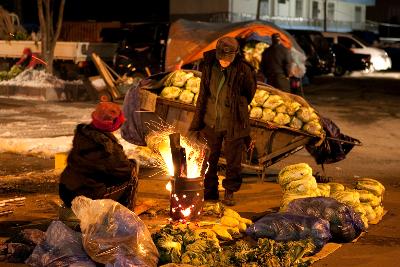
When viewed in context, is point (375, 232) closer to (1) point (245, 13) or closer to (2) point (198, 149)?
(2) point (198, 149)

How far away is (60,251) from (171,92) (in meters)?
3.79

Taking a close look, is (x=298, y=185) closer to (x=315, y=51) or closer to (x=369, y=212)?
(x=369, y=212)

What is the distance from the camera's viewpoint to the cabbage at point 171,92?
8.88 meters

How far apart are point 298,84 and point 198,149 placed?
8.56m

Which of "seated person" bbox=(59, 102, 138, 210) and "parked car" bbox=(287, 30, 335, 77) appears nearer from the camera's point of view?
"seated person" bbox=(59, 102, 138, 210)

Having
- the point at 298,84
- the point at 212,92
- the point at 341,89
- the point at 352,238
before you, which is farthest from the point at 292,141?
the point at 341,89

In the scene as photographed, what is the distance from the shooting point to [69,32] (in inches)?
1253

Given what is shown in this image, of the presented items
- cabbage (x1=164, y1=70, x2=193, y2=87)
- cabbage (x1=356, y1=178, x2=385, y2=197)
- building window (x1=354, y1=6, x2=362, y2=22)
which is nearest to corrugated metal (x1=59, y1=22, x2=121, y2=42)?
cabbage (x1=164, y1=70, x2=193, y2=87)

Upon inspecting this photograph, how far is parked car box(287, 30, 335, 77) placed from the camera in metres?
25.6

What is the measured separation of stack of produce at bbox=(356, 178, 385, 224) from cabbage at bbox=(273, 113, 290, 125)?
3.93 feet

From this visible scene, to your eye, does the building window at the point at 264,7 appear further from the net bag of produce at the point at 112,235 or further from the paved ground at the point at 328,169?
the net bag of produce at the point at 112,235

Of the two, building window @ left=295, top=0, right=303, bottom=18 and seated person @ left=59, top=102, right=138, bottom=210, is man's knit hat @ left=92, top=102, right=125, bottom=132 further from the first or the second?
building window @ left=295, top=0, right=303, bottom=18

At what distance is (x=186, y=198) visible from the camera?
6.71 metres

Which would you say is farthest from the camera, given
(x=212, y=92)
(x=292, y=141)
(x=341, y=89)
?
(x=341, y=89)
